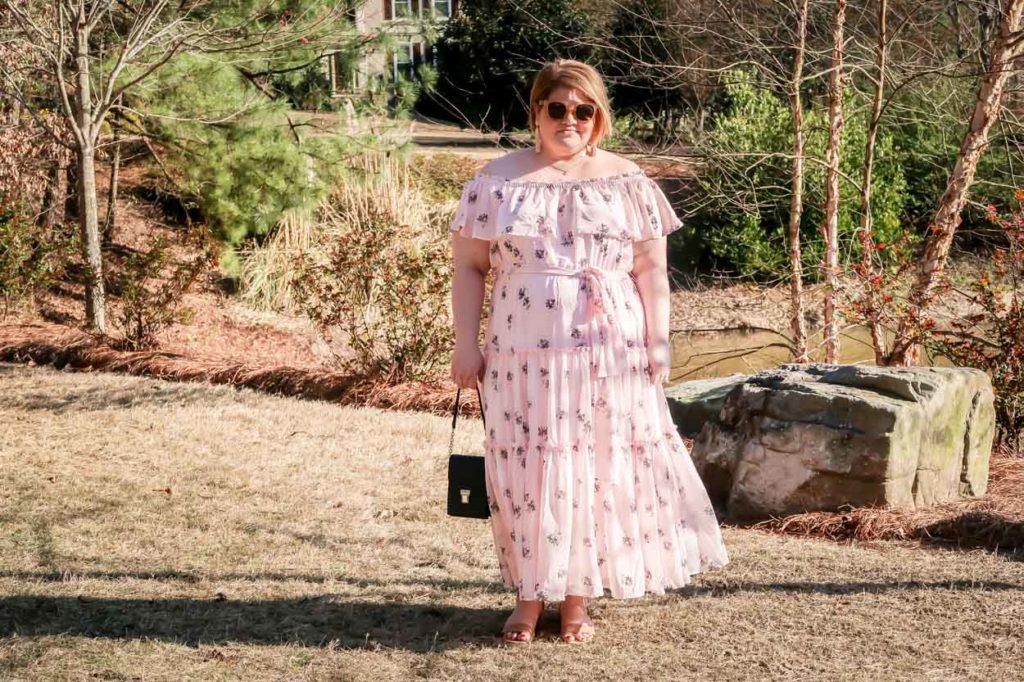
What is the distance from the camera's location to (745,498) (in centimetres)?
520

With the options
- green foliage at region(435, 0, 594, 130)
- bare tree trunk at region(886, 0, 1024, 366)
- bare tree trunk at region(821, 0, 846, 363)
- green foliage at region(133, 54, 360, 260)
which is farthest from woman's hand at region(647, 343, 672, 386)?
green foliage at region(435, 0, 594, 130)

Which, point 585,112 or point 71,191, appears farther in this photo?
point 71,191

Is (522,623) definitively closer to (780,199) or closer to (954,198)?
(954,198)

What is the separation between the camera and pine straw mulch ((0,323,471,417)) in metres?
8.02

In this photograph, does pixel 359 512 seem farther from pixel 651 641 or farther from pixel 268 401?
pixel 268 401

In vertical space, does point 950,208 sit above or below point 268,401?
above

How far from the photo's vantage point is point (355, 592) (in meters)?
4.09

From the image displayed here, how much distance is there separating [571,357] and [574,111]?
0.70m

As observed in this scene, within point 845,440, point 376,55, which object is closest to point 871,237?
point 845,440

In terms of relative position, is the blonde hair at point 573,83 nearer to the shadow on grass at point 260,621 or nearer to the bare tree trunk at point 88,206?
the shadow on grass at point 260,621

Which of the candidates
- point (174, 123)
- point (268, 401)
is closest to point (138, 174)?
point (174, 123)

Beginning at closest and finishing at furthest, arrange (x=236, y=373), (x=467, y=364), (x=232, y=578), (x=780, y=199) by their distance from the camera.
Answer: (x=467, y=364), (x=232, y=578), (x=236, y=373), (x=780, y=199)

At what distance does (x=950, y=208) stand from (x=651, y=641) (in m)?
4.58

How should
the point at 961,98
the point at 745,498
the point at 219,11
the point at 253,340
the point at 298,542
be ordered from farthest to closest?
the point at 961,98 < the point at 253,340 < the point at 219,11 < the point at 745,498 < the point at 298,542
